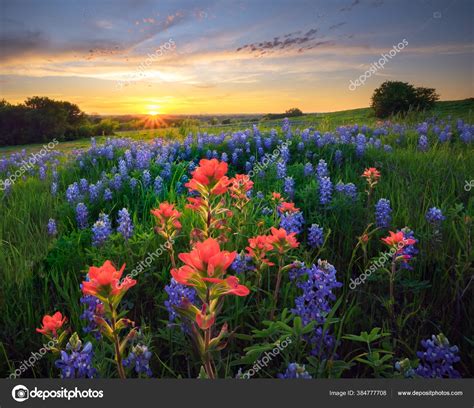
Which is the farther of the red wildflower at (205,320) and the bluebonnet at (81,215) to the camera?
the bluebonnet at (81,215)

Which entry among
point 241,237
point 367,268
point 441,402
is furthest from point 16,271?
point 441,402

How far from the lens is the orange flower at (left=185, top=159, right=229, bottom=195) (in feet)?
4.74

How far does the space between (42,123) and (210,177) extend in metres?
8.39

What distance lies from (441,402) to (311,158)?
4158mm

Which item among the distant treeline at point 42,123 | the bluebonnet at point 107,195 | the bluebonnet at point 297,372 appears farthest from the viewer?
the distant treeline at point 42,123

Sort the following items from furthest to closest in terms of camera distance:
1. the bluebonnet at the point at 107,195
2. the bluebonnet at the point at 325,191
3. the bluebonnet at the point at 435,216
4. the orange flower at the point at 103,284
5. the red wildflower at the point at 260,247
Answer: the bluebonnet at the point at 107,195 → the bluebonnet at the point at 325,191 → the bluebonnet at the point at 435,216 → the red wildflower at the point at 260,247 → the orange flower at the point at 103,284

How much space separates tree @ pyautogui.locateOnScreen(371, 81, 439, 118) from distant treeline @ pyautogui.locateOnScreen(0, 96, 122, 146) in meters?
7.19

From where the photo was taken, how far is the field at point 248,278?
148 cm

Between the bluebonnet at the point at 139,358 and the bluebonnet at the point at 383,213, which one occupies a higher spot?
the bluebonnet at the point at 383,213

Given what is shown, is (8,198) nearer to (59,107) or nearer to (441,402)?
(441,402)

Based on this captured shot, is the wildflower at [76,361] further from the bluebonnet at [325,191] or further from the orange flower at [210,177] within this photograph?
the bluebonnet at [325,191]

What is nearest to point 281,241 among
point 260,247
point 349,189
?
point 260,247

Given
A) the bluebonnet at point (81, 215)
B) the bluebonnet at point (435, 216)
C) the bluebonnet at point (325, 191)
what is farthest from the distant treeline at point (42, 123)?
the bluebonnet at point (435, 216)

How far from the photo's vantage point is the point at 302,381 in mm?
1361
